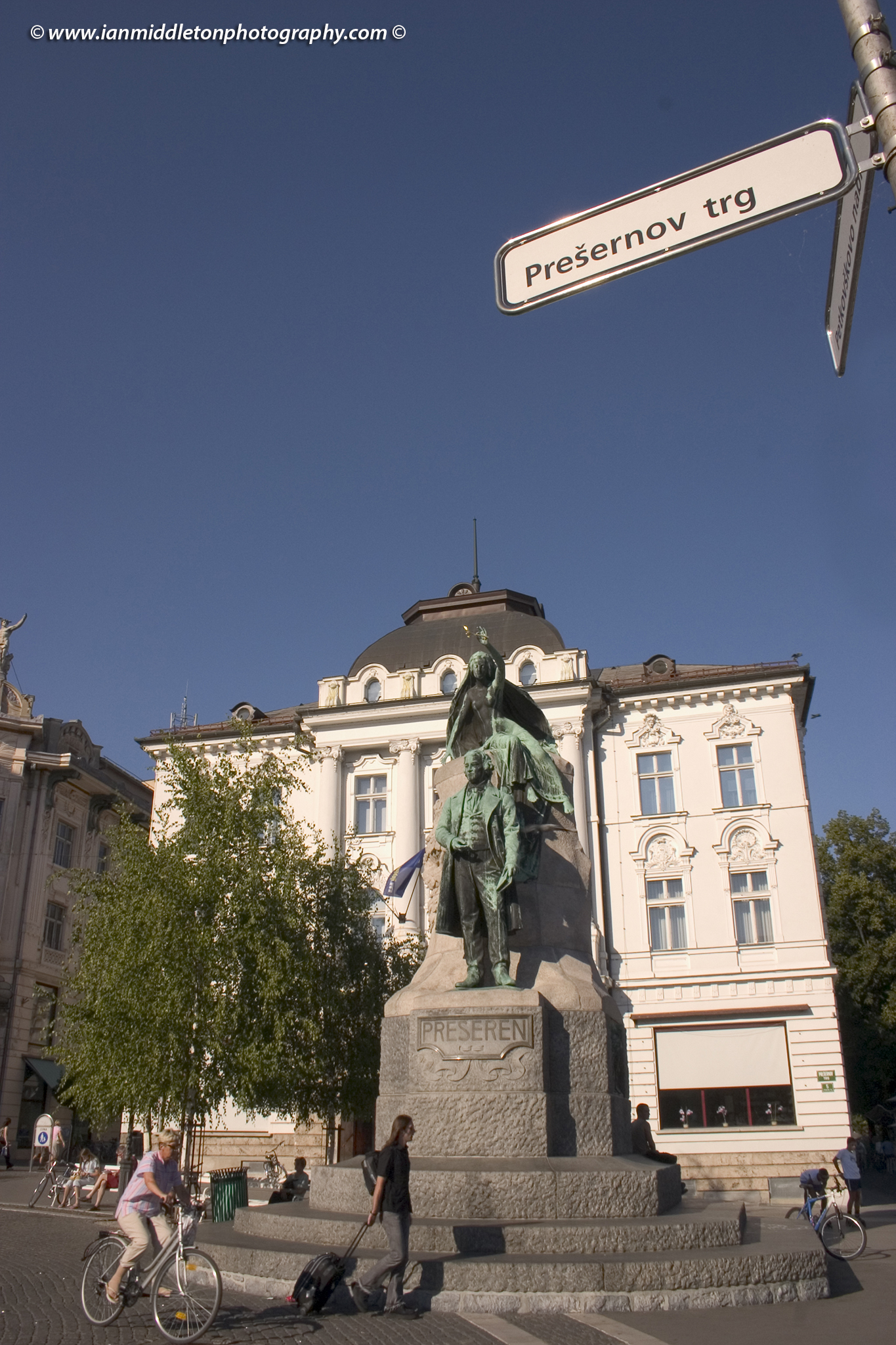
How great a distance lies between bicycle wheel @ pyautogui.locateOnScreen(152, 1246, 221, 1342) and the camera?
6230 mm

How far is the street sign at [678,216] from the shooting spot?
3.60 metres

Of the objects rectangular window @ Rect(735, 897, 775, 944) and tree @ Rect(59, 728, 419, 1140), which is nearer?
tree @ Rect(59, 728, 419, 1140)

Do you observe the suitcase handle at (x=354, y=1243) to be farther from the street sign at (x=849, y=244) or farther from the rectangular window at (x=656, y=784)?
the rectangular window at (x=656, y=784)

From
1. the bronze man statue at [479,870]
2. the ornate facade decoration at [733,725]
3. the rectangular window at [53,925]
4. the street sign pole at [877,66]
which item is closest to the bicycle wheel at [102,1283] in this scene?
the bronze man statue at [479,870]

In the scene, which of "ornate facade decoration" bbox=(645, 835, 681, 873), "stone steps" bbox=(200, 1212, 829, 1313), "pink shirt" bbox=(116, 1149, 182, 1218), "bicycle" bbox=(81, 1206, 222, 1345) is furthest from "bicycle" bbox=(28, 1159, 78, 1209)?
"ornate facade decoration" bbox=(645, 835, 681, 873)

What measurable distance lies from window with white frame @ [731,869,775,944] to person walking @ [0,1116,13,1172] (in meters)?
21.0

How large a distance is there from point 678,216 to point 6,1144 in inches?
1245

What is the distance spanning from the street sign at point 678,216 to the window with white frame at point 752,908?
28.9 meters

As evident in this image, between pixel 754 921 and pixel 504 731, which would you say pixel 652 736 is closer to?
pixel 754 921

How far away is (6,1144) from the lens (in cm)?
2888

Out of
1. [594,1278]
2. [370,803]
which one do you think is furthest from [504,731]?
[370,803]

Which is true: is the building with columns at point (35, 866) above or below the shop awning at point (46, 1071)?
above

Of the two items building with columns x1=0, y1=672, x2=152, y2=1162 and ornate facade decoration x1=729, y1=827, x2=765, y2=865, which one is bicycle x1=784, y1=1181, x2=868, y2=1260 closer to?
ornate facade decoration x1=729, y1=827, x2=765, y2=865

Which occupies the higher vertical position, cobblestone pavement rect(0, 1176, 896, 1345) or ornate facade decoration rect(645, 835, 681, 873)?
ornate facade decoration rect(645, 835, 681, 873)
